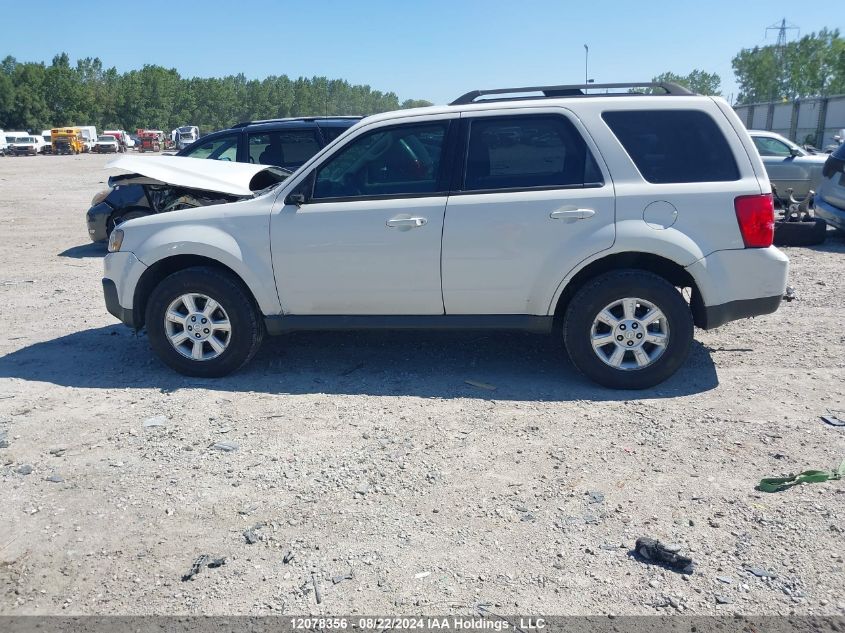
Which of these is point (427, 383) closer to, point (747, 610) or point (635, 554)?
point (635, 554)

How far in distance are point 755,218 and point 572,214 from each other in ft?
4.03

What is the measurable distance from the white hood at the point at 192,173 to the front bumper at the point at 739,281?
380 cm

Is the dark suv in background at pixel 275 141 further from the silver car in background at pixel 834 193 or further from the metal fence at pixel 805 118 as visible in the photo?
the metal fence at pixel 805 118

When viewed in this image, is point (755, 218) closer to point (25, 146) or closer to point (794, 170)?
point (794, 170)

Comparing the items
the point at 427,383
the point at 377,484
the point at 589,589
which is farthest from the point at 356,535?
the point at 427,383

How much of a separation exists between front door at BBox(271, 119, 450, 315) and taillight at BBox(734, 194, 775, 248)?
2032 mm

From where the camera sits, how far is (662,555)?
11.1 feet

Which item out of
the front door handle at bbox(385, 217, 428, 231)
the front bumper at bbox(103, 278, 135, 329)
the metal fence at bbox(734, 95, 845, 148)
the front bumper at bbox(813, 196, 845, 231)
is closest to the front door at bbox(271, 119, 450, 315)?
the front door handle at bbox(385, 217, 428, 231)

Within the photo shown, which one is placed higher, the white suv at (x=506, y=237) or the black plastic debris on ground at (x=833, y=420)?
the white suv at (x=506, y=237)

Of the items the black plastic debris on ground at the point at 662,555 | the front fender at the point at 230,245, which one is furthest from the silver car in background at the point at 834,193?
the black plastic debris on ground at the point at 662,555

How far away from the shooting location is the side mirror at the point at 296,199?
5605 mm

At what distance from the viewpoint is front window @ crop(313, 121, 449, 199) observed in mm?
5582

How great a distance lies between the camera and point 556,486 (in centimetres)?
412

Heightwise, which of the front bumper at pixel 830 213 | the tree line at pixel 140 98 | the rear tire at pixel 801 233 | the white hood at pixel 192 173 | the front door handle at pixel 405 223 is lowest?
the rear tire at pixel 801 233
